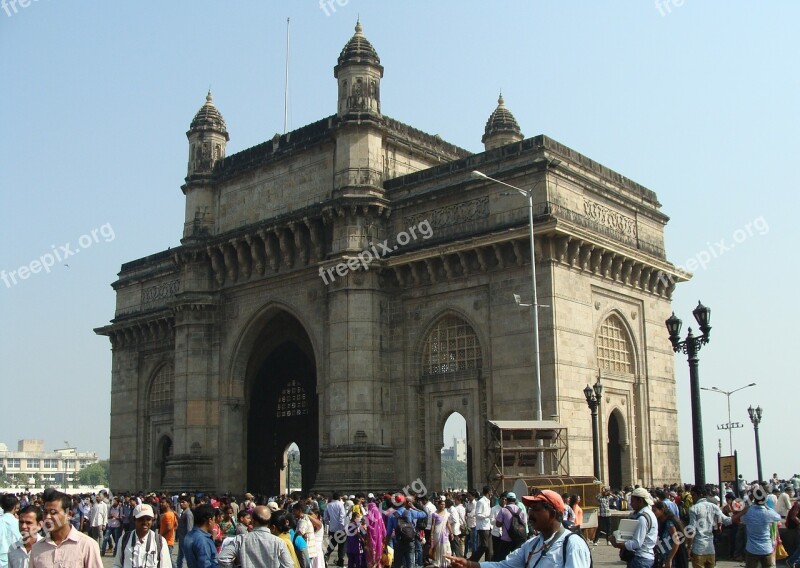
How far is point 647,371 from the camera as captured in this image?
3198 centimetres

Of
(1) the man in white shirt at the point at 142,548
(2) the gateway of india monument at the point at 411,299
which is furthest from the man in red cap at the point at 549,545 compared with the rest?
(2) the gateway of india monument at the point at 411,299

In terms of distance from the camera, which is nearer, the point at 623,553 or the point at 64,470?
the point at 623,553

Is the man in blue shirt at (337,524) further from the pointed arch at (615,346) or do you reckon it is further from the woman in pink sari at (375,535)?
the pointed arch at (615,346)

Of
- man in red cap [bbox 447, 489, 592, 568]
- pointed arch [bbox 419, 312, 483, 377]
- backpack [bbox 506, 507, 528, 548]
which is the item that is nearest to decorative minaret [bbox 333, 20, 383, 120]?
pointed arch [bbox 419, 312, 483, 377]

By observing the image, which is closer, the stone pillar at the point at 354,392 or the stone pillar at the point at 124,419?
the stone pillar at the point at 354,392

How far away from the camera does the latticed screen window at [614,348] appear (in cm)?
3008

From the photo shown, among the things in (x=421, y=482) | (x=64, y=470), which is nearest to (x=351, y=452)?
(x=421, y=482)

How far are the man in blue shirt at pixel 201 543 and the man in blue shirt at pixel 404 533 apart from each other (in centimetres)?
845

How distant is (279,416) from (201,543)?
31538 millimetres

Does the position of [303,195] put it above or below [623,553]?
above

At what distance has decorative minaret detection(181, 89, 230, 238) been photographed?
122ft

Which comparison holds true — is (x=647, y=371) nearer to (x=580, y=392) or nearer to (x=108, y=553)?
(x=580, y=392)

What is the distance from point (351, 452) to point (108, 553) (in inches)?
297

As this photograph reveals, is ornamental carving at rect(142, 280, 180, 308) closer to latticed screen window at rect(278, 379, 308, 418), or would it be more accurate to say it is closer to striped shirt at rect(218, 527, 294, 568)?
latticed screen window at rect(278, 379, 308, 418)
